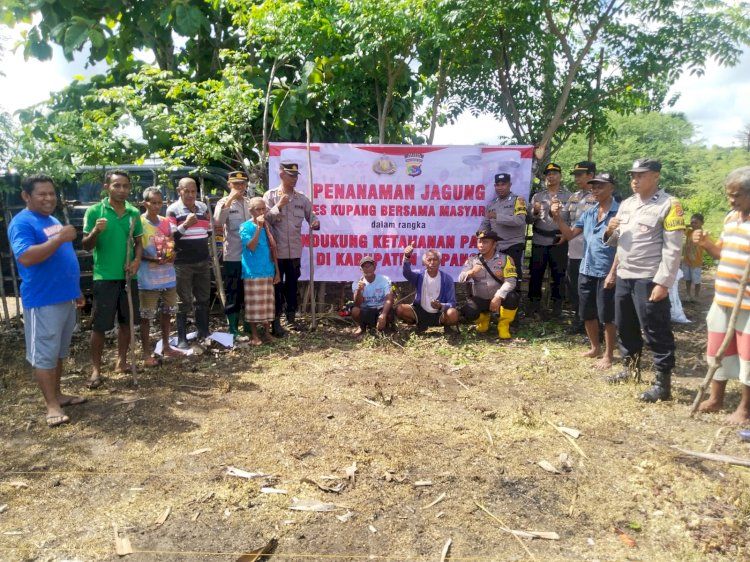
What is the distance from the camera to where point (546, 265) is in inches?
273

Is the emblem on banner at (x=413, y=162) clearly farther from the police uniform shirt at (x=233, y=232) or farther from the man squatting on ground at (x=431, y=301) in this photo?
the police uniform shirt at (x=233, y=232)

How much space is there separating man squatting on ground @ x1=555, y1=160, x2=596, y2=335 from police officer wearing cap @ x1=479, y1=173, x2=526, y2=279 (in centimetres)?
56

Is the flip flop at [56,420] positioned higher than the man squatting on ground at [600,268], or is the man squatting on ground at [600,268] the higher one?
the man squatting on ground at [600,268]

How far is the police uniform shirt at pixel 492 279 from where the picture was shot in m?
6.30

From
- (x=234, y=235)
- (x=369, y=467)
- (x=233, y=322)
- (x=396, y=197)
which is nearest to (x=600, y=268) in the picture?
(x=396, y=197)

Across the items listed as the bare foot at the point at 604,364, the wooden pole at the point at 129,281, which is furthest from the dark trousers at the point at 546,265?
the wooden pole at the point at 129,281

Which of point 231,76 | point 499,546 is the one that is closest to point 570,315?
point 499,546

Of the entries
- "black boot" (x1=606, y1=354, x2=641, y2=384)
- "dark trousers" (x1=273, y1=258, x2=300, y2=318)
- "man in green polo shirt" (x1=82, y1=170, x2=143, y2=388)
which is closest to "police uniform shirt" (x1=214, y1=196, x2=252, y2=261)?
"dark trousers" (x1=273, y1=258, x2=300, y2=318)

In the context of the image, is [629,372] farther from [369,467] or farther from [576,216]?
[369,467]

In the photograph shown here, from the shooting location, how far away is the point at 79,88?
10227 millimetres

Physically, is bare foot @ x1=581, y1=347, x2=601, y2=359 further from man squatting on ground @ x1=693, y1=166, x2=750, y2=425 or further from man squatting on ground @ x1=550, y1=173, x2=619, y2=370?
man squatting on ground @ x1=693, y1=166, x2=750, y2=425

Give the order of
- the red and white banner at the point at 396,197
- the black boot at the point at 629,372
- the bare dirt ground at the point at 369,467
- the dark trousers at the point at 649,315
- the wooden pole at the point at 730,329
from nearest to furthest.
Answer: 1. the bare dirt ground at the point at 369,467
2. the wooden pole at the point at 730,329
3. the dark trousers at the point at 649,315
4. the black boot at the point at 629,372
5. the red and white banner at the point at 396,197

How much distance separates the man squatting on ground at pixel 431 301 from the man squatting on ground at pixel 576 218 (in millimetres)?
1352

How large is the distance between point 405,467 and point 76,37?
9.31 metres
